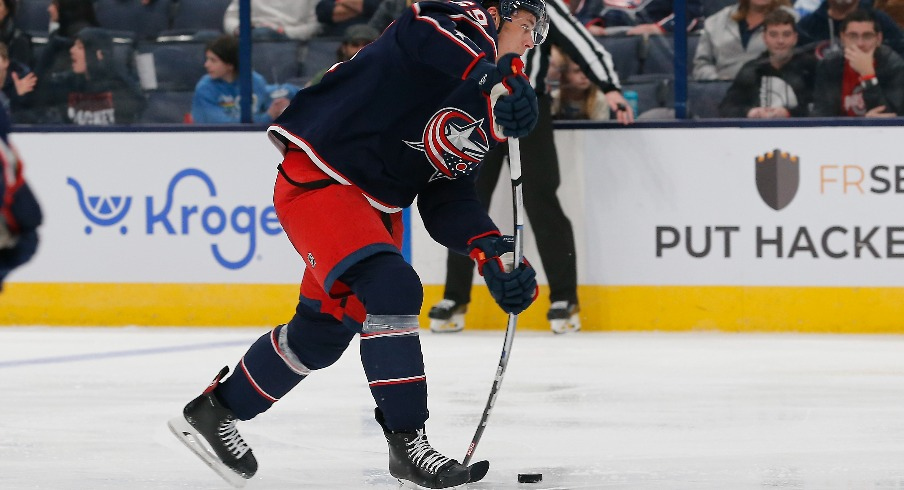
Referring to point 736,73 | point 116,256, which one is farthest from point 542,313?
point 116,256

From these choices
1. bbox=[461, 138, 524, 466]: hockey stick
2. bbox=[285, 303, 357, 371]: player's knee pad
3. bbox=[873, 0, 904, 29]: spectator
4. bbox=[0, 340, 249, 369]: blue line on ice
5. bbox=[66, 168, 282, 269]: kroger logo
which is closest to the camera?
bbox=[461, 138, 524, 466]: hockey stick

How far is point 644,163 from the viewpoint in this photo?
20.1 ft

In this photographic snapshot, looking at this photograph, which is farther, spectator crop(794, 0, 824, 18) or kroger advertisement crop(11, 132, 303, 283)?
kroger advertisement crop(11, 132, 303, 283)

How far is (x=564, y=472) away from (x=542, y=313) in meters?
3.11

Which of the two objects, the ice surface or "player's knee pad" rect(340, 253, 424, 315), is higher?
"player's knee pad" rect(340, 253, 424, 315)

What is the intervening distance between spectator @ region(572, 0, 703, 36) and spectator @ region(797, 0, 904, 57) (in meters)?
0.54

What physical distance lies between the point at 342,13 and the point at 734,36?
1605 millimetres

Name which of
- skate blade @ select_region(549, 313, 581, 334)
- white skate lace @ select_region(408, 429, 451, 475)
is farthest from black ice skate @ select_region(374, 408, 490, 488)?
skate blade @ select_region(549, 313, 581, 334)

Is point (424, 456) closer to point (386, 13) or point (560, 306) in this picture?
point (560, 306)

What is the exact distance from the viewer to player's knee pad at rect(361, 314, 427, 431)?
2.74m

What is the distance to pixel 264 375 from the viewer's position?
119 inches

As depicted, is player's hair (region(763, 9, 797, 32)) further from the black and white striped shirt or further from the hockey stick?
the hockey stick

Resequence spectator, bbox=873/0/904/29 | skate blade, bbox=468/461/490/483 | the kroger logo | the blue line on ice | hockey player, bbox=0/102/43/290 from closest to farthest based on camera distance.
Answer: hockey player, bbox=0/102/43/290
skate blade, bbox=468/461/490/483
the blue line on ice
spectator, bbox=873/0/904/29
the kroger logo

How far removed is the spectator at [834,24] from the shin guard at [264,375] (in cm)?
351
